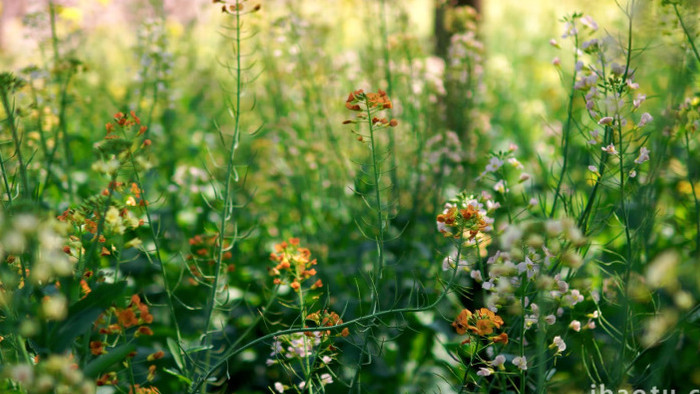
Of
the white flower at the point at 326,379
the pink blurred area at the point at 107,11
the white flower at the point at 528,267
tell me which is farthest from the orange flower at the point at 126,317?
the pink blurred area at the point at 107,11

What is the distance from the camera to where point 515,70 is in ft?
18.0

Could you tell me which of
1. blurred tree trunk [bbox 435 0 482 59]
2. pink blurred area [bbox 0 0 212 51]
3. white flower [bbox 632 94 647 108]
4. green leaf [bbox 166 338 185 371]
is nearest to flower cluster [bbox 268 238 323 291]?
green leaf [bbox 166 338 185 371]

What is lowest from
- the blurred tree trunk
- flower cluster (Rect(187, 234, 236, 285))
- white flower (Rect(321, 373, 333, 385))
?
white flower (Rect(321, 373, 333, 385))

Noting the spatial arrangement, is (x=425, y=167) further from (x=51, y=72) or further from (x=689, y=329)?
(x=51, y=72)

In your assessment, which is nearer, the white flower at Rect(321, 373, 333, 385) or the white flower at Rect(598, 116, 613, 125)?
the white flower at Rect(598, 116, 613, 125)

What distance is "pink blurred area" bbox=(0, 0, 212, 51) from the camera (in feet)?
9.06

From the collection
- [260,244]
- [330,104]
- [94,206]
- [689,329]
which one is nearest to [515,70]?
[330,104]

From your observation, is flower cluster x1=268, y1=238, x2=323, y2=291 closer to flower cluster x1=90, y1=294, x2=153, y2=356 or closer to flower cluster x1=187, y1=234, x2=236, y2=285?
flower cluster x1=187, y1=234, x2=236, y2=285

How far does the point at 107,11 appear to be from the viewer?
460 cm

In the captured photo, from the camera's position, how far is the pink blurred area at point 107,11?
9.06ft

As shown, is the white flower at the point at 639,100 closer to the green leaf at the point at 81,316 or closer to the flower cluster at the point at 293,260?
the flower cluster at the point at 293,260

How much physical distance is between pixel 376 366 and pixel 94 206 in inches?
42.2

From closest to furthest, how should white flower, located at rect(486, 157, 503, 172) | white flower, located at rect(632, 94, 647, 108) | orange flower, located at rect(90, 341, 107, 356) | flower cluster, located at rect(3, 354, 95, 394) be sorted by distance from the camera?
flower cluster, located at rect(3, 354, 95, 394) < orange flower, located at rect(90, 341, 107, 356) < white flower, located at rect(632, 94, 647, 108) < white flower, located at rect(486, 157, 503, 172)

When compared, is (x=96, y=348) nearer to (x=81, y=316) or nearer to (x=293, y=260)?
(x=81, y=316)
